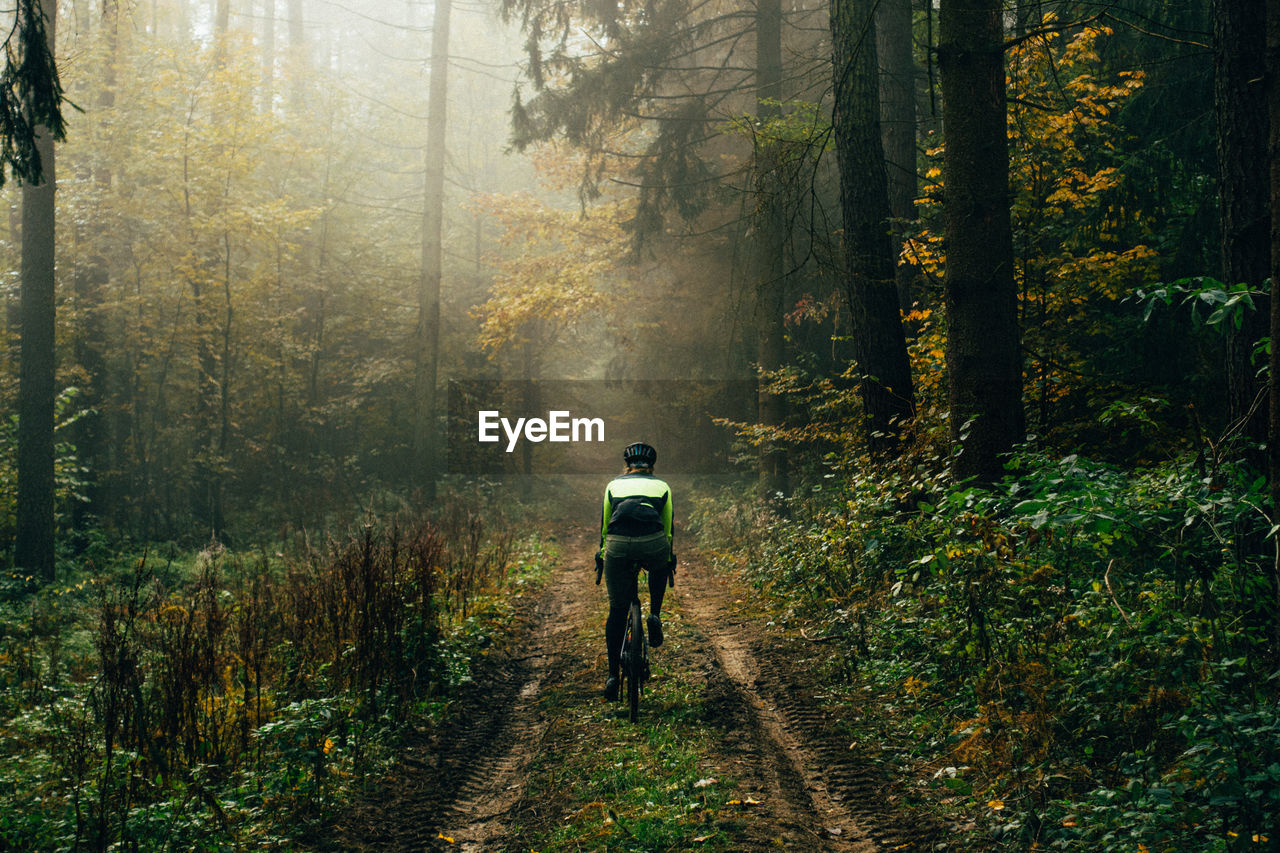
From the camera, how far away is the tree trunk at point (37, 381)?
12.4 metres

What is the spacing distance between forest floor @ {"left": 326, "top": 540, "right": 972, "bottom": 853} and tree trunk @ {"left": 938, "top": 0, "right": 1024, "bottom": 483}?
8.41ft

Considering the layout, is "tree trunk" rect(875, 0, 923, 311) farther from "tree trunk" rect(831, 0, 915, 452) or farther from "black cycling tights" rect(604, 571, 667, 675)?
"black cycling tights" rect(604, 571, 667, 675)

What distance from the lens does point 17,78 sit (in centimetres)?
667

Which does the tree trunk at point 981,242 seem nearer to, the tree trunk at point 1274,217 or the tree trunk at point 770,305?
the tree trunk at point 1274,217

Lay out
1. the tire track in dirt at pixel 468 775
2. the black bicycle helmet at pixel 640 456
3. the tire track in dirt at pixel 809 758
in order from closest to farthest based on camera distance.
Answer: the tire track in dirt at pixel 809 758
the tire track in dirt at pixel 468 775
the black bicycle helmet at pixel 640 456

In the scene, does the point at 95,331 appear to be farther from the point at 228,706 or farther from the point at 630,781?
the point at 630,781

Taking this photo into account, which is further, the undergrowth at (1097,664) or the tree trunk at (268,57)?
the tree trunk at (268,57)

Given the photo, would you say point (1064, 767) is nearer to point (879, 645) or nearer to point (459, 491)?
point (879, 645)

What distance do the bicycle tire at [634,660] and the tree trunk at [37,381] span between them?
A: 11.1 m

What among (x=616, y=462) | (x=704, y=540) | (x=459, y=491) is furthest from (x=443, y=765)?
(x=616, y=462)

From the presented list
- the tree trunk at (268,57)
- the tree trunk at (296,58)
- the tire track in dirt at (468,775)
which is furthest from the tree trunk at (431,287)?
the tire track in dirt at (468,775)

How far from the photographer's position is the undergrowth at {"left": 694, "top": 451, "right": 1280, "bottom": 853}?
131 inches

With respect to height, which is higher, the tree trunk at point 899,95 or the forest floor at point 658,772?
the tree trunk at point 899,95

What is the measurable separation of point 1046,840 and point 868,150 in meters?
7.44
